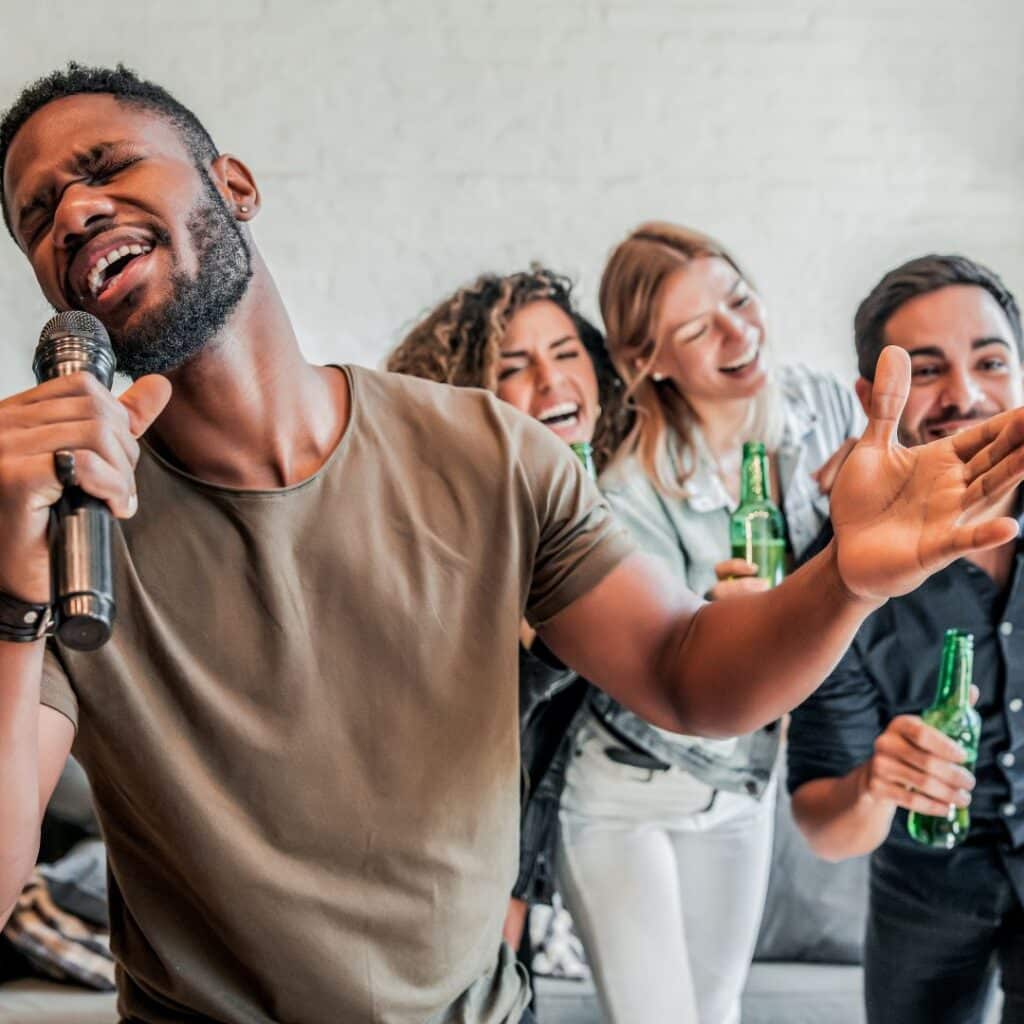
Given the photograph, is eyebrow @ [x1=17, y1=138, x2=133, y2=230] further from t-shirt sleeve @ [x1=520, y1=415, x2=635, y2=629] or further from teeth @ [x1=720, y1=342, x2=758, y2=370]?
teeth @ [x1=720, y1=342, x2=758, y2=370]

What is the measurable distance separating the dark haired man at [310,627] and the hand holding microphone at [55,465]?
0.21 meters

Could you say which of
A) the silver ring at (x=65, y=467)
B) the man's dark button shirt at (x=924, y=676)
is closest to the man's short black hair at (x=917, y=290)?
the man's dark button shirt at (x=924, y=676)

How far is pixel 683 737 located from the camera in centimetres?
197

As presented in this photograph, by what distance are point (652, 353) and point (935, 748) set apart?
860mm

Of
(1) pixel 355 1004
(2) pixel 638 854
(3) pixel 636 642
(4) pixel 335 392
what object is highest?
(4) pixel 335 392

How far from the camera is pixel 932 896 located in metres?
1.68

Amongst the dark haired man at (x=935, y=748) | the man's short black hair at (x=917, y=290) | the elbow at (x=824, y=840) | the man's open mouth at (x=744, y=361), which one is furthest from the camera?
the man's open mouth at (x=744, y=361)

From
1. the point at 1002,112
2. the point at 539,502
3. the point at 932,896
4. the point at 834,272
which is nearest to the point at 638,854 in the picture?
the point at 932,896

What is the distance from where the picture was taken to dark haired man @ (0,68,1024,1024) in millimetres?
1095

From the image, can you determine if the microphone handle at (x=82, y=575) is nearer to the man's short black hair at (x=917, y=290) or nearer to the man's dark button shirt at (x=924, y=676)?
the man's dark button shirt at (x=924, y=676)

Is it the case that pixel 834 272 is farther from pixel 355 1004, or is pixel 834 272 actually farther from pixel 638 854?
pixel 355 1004

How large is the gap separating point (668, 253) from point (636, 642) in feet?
3.95

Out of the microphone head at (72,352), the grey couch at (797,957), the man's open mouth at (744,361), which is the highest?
the microphone head at (72,352)

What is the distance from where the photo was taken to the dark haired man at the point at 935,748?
1633 millimetres
